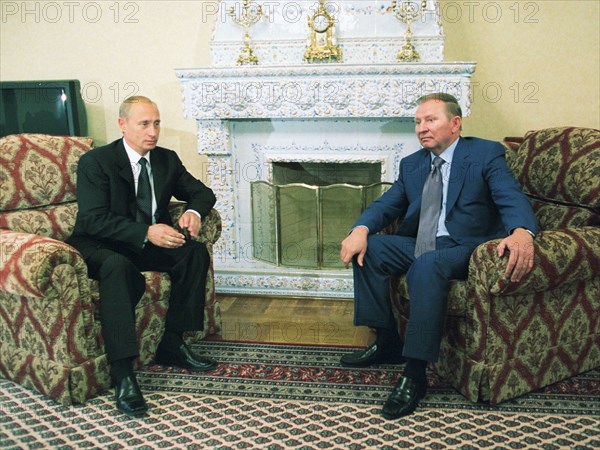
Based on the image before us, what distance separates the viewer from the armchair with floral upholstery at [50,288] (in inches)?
82.4

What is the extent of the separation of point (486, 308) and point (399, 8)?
6.73ft

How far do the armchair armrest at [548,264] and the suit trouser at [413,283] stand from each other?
129mm

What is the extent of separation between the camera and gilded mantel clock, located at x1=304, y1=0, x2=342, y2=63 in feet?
11.5

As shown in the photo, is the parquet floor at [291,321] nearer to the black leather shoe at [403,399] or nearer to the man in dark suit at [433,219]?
the man in dark suit at [433,219]

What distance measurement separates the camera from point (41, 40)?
4.29m

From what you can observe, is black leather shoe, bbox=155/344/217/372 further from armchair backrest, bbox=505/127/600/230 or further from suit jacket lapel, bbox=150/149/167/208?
armchair backrest, bbox=505/127/600/230

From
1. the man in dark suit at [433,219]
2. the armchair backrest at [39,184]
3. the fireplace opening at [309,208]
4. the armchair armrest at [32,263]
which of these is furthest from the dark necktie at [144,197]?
the fireplace opening at [309,208]

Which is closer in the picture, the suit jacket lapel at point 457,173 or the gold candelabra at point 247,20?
the suit jacket lapel at point 457,173

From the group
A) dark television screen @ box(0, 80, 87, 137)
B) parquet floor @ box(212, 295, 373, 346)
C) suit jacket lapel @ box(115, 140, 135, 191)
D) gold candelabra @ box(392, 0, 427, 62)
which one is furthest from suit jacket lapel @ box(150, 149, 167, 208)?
dark television screen @ box(0, 80, 87, 137)

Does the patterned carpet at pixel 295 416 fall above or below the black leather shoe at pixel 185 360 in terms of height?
below

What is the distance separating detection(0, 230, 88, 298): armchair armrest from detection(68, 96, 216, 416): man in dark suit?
0.63ft

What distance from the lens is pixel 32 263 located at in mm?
2029

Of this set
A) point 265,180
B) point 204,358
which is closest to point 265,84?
point 265,180

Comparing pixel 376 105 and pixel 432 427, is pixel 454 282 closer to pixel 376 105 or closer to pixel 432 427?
pixel 432 427
